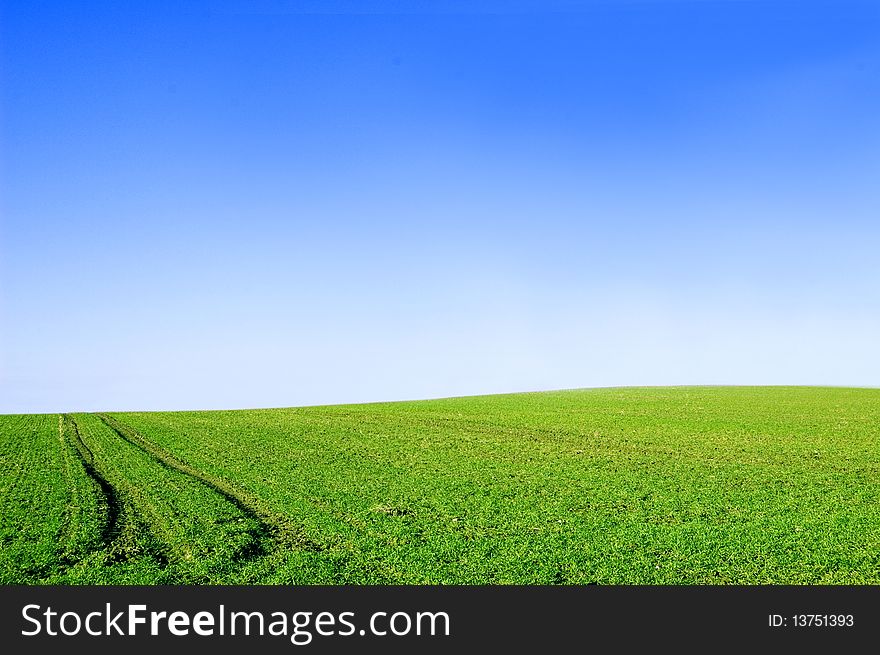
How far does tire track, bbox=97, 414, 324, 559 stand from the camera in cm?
1385

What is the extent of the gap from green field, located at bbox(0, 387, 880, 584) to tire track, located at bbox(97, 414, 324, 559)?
74 mm

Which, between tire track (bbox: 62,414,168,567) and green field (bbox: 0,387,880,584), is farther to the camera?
tire track (bbox: 62,414,168,567)

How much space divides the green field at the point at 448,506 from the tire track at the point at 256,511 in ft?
0.24

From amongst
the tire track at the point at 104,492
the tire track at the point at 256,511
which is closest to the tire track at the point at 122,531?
the tire track at the point at 104,492

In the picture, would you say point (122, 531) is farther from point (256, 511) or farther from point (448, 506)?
point (448, 506)

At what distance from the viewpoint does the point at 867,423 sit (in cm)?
3619

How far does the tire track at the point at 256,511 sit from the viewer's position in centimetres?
1385

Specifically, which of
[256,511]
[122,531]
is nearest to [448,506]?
[256,511]

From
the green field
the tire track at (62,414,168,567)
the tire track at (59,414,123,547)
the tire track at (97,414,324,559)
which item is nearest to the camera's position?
the green field

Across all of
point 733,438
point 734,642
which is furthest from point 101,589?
point 733,438

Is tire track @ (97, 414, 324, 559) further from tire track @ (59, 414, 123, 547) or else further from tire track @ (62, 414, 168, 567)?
tire track @ (59, 414, 123, 547)

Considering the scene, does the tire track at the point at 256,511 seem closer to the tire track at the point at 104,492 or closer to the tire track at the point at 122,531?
the tire track at the point at 122,531

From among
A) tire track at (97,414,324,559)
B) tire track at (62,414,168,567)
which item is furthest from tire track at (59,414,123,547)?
tire track at (97,414,324,559)

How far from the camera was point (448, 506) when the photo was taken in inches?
664
